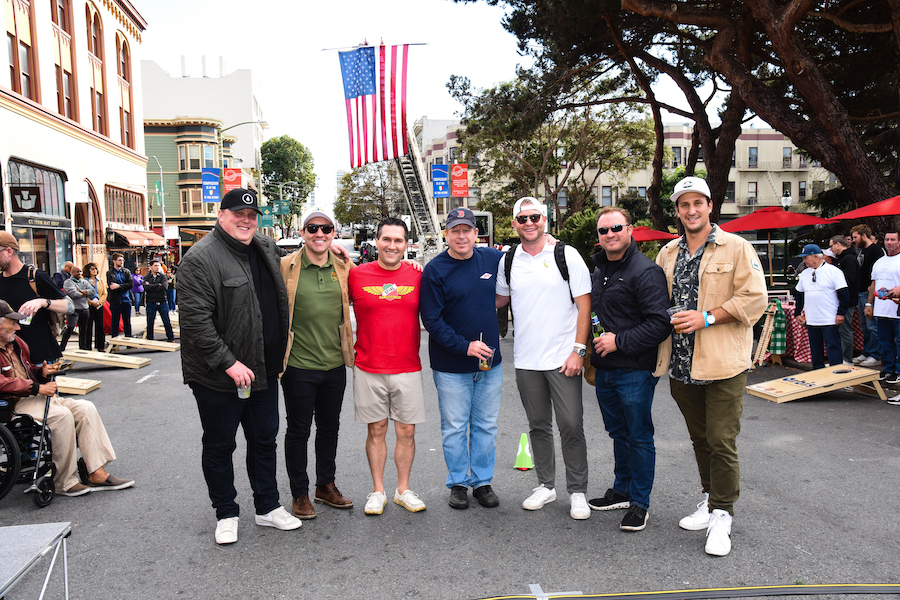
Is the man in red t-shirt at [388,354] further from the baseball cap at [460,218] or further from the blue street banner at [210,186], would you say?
the blue street banner at [210,186]

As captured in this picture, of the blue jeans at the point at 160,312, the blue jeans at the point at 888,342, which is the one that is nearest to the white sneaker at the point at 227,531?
the blue jeans at the point at 888,342

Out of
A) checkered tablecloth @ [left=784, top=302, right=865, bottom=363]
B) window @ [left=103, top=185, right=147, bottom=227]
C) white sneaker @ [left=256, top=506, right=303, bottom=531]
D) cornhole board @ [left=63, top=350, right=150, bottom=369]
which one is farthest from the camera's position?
window @ [left=103, top=185, right=147, bottom=227]

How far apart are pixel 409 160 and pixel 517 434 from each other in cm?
2322

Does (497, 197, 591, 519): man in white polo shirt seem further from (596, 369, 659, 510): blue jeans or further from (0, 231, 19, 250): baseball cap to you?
(0, 231, 19, 250): baseball cap

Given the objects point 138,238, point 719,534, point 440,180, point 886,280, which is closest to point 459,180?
A: point 440,180

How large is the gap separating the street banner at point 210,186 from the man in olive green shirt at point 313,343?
1087 inches

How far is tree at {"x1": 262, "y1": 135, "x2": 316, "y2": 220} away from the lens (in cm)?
8381

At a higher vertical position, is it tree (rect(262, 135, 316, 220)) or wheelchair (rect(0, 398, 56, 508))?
tree (rect(262, 135, 316, 220))

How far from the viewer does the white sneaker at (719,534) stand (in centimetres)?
367

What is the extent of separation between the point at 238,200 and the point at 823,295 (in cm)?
798

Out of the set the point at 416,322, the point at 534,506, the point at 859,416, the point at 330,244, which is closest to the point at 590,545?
the point at 534,506

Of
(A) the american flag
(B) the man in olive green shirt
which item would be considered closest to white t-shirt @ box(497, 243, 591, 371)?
(B) the man in olive green shirt

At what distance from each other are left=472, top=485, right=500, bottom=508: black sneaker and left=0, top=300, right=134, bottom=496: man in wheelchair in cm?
273

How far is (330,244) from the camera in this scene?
4.44 meters
